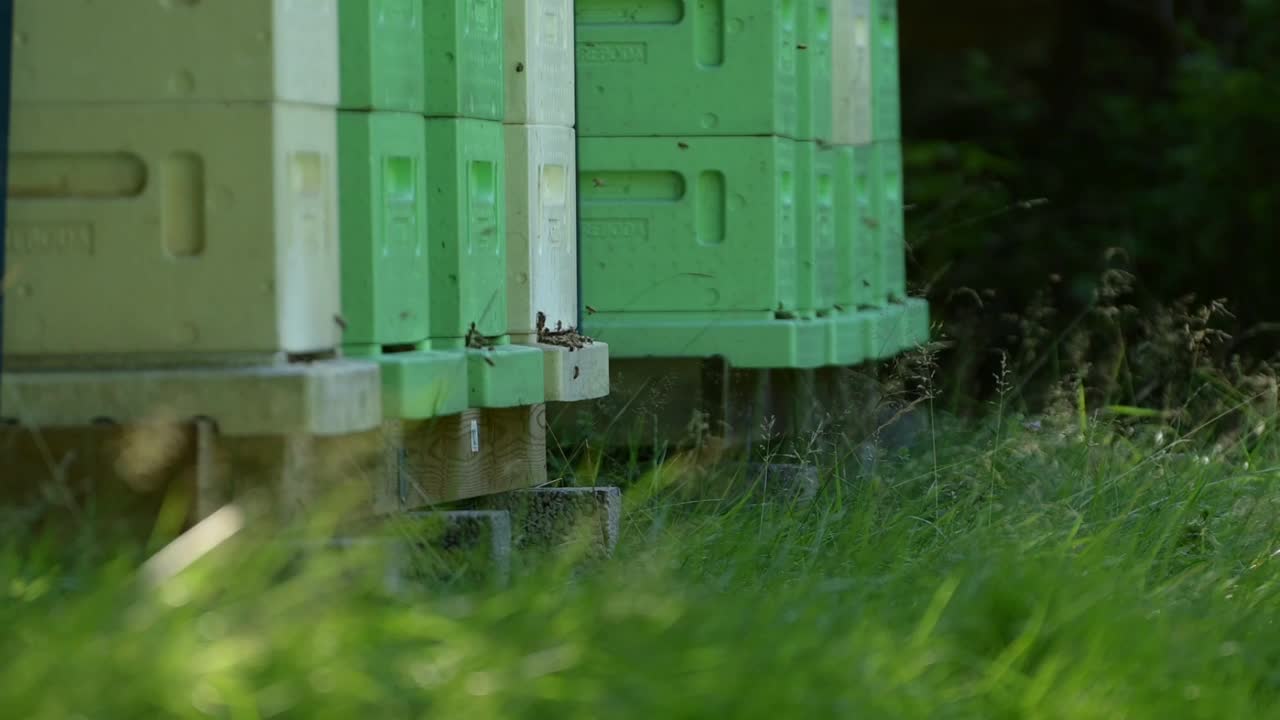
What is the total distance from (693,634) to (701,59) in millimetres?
3214

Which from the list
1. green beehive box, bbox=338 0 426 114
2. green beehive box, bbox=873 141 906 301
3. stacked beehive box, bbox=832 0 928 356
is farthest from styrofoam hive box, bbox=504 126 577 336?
green beehive box, bbox=873 141 906 301

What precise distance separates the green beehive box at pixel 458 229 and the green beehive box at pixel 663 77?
149 centimetres

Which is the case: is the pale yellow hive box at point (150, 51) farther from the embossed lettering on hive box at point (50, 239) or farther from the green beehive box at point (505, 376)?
the green beehive box at point (505, 376)

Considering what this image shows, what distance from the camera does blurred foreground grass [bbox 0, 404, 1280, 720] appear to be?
2973 millimetres

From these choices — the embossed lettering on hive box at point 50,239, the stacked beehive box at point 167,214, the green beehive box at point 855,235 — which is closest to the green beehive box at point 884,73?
the green beehive box at point 855,235

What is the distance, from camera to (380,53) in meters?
4.23

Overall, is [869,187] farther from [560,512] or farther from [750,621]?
[750,621]

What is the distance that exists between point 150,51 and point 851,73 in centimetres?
393

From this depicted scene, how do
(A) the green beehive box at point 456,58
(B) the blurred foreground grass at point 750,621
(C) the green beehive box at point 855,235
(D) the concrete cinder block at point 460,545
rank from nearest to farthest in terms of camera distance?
(B) the blurred foreground grass at point 750,621 → (D) the concrete cinder block at point 460,545 → (A) the green beehive box at point 456,58 → (C) the green beehive box at point 855,235

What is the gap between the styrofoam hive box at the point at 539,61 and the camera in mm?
4930

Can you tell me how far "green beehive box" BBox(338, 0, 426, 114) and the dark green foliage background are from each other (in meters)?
6.28

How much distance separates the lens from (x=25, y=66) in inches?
153

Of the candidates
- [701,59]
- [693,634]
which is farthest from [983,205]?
[693,634]

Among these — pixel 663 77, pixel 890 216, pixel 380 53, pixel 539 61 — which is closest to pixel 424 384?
pixel 380 53
